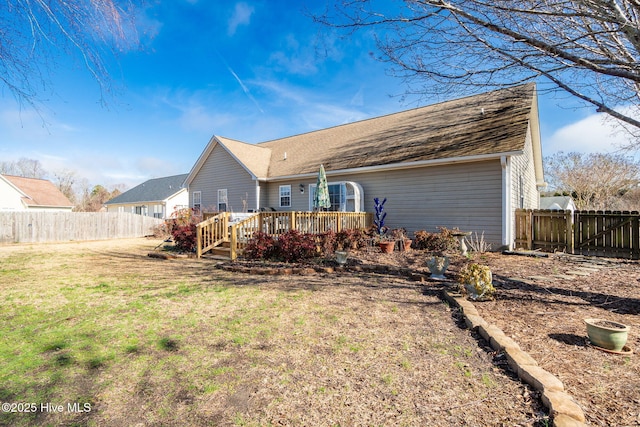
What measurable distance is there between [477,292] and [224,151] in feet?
50.4

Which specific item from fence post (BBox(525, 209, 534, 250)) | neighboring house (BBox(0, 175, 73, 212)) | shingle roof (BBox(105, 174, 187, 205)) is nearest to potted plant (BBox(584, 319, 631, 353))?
fence post (BBox(525, 209, 534, 250))

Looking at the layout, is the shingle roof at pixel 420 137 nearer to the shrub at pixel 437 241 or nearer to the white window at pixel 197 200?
the shrub at pixel 437 241

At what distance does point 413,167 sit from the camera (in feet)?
38.0

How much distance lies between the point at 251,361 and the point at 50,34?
386cm

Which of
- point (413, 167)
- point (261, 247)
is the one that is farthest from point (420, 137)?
point (261, 247)

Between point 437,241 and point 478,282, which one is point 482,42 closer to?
point 478,282

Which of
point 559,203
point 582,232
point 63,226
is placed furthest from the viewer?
point 559,203

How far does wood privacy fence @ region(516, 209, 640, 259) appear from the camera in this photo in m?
8.96

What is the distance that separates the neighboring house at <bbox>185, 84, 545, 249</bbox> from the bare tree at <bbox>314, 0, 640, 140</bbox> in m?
1.14

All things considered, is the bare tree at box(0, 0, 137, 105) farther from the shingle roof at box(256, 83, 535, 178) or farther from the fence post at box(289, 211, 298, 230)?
the shingle roof at box(256, 83, 535, 178)

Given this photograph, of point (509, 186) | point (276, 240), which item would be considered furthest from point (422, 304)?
point (509, 186)

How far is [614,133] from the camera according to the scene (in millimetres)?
8750

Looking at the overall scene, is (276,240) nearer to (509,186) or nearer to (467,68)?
(467,68)

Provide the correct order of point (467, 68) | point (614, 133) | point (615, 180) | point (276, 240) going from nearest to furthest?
1. point (467, 68)
2. point (614, 133)
3. point (276, 240)
4. point (615, 180)
